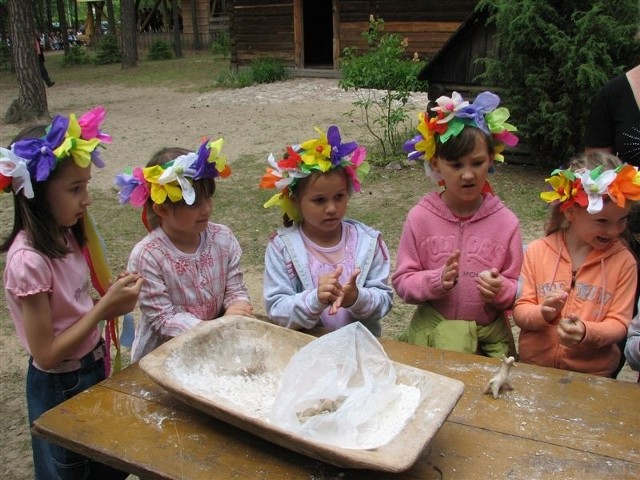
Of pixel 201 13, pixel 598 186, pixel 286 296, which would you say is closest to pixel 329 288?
pixel 286 296

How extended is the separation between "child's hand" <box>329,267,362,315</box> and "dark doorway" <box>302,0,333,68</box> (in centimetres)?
1871

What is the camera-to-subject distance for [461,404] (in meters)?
1.87

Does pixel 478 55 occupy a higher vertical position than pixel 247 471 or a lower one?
higher

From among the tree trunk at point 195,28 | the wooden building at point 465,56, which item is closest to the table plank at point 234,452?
the wooden building at point 465,56

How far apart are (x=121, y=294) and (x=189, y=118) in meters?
10.4

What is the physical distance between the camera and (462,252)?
8.60 feet

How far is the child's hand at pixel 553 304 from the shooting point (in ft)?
7.06

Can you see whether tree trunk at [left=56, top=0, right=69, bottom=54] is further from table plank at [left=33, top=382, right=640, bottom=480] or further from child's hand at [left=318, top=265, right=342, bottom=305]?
table plank at [left=33, top=382, right=640, bottom=480]

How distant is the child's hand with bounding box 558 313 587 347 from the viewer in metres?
2.16

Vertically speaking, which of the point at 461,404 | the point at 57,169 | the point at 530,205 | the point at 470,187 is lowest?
the point at 530,205

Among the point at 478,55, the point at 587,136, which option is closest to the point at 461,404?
the point at 587,136

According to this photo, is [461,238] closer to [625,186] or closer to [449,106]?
[449,106]

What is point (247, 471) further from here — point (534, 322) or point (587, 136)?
point (587, 136)

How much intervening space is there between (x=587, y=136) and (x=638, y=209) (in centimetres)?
40
